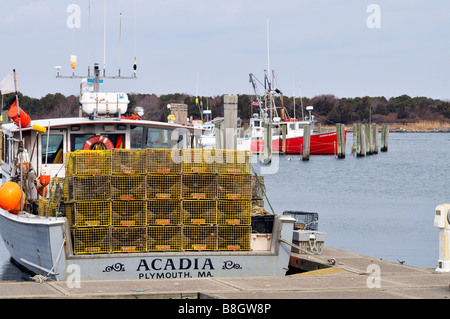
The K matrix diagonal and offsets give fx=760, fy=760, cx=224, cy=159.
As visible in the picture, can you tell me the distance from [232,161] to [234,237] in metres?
1.38

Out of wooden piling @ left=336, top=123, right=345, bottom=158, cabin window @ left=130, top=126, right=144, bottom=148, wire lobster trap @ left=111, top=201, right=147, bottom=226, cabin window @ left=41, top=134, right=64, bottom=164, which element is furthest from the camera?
wooden piling @ left=336, top=123, right=345, bottom=158

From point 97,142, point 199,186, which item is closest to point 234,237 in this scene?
point 199,186

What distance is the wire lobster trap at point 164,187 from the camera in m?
13.2

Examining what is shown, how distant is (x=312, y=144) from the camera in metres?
73.2

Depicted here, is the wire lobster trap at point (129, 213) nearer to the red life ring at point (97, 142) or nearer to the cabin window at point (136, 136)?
the red life ring at point (97, 142)

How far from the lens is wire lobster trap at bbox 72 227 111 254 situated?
13148 mm

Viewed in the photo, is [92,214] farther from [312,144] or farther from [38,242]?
[312,144]

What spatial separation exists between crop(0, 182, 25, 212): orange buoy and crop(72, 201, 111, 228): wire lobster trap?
2.46 meters

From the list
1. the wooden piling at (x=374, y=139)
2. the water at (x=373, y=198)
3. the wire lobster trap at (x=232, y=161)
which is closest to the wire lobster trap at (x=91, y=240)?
the wire lobster trap at (x=232, y=161)

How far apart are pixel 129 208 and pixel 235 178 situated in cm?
195

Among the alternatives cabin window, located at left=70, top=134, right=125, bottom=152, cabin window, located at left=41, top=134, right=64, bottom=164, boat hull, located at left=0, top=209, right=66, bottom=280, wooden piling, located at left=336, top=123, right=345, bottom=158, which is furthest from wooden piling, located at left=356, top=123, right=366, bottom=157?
boat hull, located at left=0, top=209, right=66, bottom=280

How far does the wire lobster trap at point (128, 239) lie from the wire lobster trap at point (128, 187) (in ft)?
1.85

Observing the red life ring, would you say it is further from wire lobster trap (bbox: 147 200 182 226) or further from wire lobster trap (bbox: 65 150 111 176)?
wire lobster trap (bbox: 147 200 182 226)
